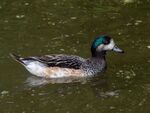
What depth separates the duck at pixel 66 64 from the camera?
14.3 m

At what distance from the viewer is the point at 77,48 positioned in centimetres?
1559

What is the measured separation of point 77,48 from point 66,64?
115 centimetres

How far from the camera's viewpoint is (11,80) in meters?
13.9

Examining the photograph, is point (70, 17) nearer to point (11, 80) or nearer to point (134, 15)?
point (134, 15)

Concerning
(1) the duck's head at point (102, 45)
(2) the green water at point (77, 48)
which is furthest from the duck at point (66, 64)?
(2) the green water at point (77, 48)

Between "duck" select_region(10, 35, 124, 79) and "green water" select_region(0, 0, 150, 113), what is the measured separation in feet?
0.80

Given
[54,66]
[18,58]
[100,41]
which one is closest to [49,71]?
[54,66]

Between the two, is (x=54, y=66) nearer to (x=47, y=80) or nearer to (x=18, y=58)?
(x=47, y=80)

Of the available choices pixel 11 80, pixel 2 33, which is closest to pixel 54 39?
pixel 2 33

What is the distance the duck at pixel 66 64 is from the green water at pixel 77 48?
0.24 metres

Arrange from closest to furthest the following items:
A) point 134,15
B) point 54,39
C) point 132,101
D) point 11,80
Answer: point 132,101, point 11,80, point 54,39, point 134,15

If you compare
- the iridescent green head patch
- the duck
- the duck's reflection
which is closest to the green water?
the duck's reflection

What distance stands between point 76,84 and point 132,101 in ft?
5.53

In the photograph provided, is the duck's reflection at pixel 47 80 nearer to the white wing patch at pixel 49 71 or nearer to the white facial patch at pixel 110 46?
the white wing patch at pixel 49 71
